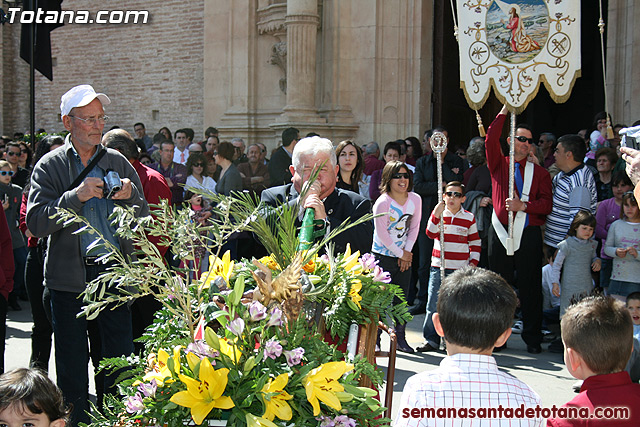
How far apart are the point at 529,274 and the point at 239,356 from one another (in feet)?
19.0

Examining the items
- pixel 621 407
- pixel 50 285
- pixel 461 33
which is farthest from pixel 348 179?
pixel 621 407

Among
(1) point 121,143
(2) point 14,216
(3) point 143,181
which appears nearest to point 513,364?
(3) point 143,181

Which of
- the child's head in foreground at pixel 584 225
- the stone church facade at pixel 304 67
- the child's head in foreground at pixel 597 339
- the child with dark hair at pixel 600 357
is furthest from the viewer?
the stone church facade at pixel 304 67

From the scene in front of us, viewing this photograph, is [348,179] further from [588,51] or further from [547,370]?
[588,51]

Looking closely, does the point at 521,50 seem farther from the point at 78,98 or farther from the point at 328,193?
the point at 78,98

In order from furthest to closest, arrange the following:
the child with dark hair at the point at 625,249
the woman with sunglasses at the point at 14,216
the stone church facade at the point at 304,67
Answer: the stone church facade at the point at 304,67
the woman with sunglasses at the point at 14,216
the child with dark hair at the point at 625,249

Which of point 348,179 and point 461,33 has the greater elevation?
point 461,33

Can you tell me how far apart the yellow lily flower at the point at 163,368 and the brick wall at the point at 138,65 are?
13.9 metres

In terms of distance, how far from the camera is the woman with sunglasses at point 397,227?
741 centimetres

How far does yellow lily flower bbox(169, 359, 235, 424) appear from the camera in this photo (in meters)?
2.31

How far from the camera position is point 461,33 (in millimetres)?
7891

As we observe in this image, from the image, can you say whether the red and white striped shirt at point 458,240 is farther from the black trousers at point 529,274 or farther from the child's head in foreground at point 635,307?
the child's head in foreground at point 635,307

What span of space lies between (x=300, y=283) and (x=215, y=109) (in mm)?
12254

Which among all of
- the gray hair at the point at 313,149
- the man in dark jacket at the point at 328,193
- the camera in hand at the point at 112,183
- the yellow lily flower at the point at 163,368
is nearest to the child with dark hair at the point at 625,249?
the man in dark jacket at the point at 328,193
